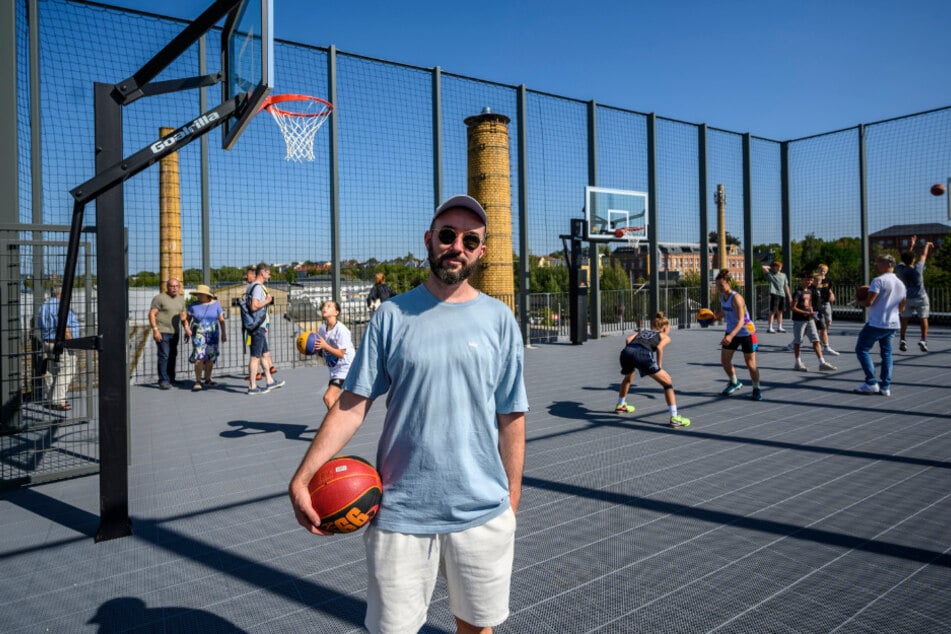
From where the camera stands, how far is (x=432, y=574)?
2080 mm

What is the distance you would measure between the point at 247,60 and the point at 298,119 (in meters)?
5.49

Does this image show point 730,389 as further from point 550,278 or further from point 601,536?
point 550,278

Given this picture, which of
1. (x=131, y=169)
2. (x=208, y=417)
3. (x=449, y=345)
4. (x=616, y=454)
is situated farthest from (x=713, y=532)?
(x=208, y=417)

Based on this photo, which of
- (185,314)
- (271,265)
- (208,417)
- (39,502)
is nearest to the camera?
(39,502)

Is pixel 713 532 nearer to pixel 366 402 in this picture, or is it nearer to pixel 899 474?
pixel 899 474

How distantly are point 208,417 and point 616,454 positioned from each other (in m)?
5.55

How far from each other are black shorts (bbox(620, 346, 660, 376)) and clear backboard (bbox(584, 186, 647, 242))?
9967 mm

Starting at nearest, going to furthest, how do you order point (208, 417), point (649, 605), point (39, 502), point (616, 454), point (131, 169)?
point (649, 605) < point (131, 169) < point (39, 502) < point (616, 454) < point (208, 417)

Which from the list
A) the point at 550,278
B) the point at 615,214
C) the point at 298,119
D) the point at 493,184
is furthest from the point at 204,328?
the point at 550,278

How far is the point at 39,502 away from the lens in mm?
5223

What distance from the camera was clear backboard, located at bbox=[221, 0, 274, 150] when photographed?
15.8 ft

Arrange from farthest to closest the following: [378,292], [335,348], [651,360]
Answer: [378,292] → [651,360] → [335,348]

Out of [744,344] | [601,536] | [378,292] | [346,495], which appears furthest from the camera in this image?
[378,292]

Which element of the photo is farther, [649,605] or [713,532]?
[713,532]
